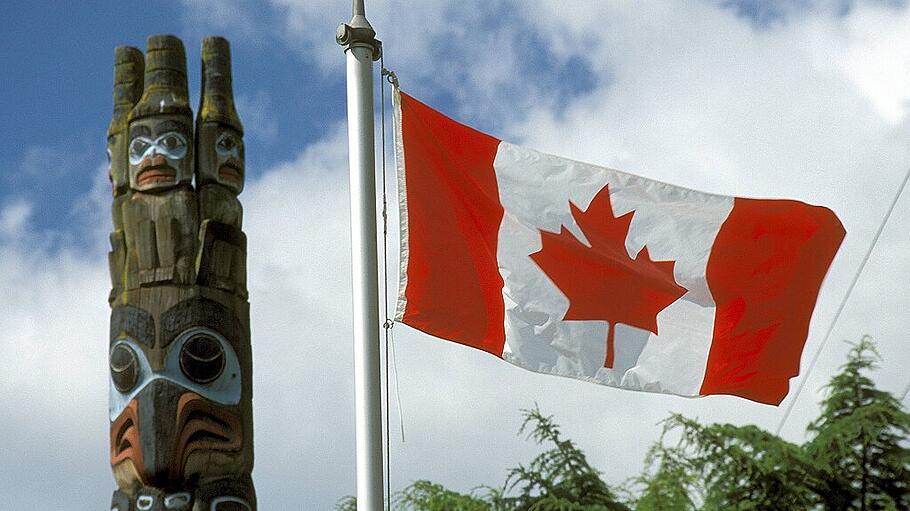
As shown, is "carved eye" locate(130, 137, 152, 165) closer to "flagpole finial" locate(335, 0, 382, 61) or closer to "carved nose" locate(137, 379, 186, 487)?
"carved nose" locate(137, 379, 186, 487)

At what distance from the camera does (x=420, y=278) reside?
6.72m

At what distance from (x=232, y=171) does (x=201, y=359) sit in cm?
178

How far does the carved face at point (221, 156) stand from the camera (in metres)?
10.5

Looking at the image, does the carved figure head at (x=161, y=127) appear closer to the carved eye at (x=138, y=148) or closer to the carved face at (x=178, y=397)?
the carved eye at (x=138, y=148)

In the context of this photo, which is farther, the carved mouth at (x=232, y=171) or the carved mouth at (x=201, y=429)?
the carved mouth at (x=232, y=171)

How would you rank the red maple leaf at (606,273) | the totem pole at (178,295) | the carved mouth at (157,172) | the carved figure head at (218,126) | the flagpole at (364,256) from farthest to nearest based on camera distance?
the carved figure head at (218,126) → the carved mouth at (157,172) → the totem pole at (178,295) → the red maple leaf at (606,273) → the flagpole at (364,256)

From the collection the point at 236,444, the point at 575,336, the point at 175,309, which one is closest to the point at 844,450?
the point at 575,336

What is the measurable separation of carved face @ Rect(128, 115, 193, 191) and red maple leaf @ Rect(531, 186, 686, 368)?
403 centimetres

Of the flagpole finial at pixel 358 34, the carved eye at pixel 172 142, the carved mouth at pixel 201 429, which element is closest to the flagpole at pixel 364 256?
the flagpole finial at pixel 358 34

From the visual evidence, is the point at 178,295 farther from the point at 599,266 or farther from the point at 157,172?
the point at 599,266

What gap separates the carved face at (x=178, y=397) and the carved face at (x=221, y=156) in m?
1.18

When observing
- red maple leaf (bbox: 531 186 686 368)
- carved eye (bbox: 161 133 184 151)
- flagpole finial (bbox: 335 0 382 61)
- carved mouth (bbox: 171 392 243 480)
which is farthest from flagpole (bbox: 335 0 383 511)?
carved eye (bbox: 161 133 184 151)

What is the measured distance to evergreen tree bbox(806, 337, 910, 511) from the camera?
9.04 m

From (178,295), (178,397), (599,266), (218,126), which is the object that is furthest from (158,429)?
(599,266)
